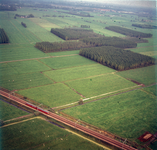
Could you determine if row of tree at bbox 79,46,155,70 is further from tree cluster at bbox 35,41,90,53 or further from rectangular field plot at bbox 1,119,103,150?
rectangular field plot at bbox 1,119,103,150

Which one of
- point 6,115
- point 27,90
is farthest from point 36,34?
point 6,115

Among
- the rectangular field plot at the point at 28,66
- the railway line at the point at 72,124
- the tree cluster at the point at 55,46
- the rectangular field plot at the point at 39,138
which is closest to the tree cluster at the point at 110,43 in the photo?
the tree cluster at the point at 55,46

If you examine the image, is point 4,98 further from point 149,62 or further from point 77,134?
point 149,62

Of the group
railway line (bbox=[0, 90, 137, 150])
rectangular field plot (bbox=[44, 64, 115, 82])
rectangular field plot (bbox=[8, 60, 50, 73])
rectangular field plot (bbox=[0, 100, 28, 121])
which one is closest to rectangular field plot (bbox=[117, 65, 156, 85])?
rectangular field plot (bbox=[44, 64, 115, 82])

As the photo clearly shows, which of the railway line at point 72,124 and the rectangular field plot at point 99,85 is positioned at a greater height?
the rectangular field plot at point 99,85

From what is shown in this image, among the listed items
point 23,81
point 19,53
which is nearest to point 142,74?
point 23,81

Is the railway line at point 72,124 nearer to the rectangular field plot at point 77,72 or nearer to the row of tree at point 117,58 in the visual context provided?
the rectangular field plot at point 77,72

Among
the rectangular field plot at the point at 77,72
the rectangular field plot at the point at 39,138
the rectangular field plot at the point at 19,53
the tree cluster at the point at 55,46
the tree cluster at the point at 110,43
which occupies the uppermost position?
the tree cluster at the point at 110,43
